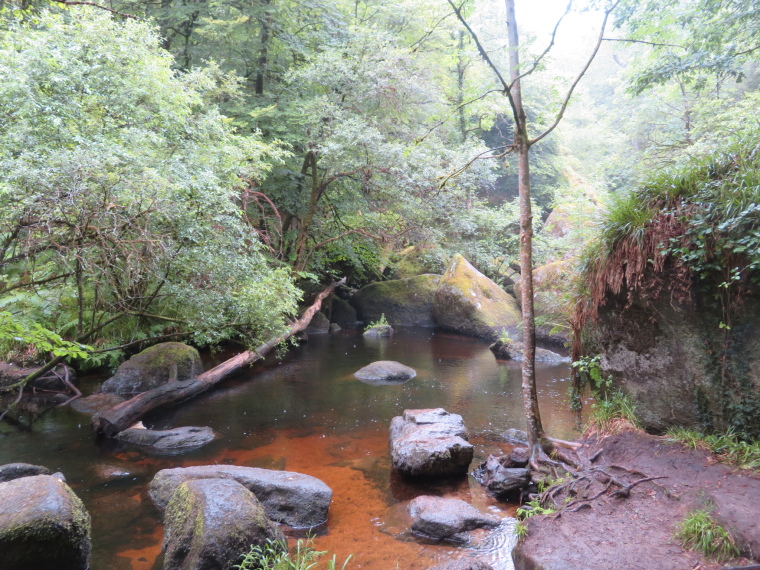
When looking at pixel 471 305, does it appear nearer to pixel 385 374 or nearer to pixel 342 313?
pixel 342 313

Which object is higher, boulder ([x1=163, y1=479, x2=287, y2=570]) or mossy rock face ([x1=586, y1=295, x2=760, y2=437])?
→ mossy rock face ([x1=586, y1=295, x2=760, y2=437])

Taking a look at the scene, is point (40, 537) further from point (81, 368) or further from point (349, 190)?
point (349, 190)

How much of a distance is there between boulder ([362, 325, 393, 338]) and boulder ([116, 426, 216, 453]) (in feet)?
32.6

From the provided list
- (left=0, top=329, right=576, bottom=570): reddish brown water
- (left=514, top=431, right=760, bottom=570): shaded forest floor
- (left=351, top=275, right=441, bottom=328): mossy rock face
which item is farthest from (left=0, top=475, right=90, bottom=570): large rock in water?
(left=351, top=275, right=441, bottom=328): mossy rock face

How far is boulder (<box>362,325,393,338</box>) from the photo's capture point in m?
16.6

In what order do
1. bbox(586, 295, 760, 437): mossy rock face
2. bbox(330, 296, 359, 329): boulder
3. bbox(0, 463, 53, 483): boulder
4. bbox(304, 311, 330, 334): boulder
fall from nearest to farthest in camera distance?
bbox(586, 295, 760, 437): mossy rock face, bbox(0, 463, 53, 483): boulder, bbox(304, 311, 330, 334): boulder, bbox(330, 296, 359, 329): boulder

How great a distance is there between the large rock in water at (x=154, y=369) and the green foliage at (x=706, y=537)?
886 centimetres

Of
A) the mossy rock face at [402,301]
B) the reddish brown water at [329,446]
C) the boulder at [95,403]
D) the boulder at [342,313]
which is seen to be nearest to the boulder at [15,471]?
the reddish brown water at [329,446]

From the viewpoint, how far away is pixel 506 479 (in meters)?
5.05

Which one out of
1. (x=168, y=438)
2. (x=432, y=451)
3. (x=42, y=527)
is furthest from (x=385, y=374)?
(x=42, y=527)

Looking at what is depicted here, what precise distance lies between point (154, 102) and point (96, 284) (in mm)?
3261

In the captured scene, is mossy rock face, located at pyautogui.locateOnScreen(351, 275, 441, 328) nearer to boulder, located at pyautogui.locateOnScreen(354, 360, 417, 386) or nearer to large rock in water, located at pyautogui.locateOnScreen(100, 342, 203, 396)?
boulder, located at pyautogui.locateOnScreen(354, 360, 417, 386)

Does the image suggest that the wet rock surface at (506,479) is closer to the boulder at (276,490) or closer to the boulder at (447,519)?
the boulder at (447,519)

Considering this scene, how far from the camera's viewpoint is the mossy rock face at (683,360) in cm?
401
